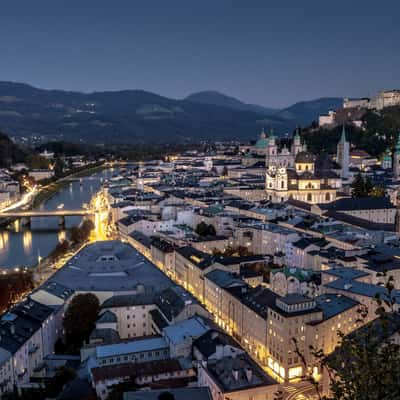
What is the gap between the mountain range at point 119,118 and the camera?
88.6 m

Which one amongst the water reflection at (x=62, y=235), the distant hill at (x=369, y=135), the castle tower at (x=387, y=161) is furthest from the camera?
the distant hill at (x=369, y=135)

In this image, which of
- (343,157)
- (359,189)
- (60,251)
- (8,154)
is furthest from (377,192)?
(8,154)

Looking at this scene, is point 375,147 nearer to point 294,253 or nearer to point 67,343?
point 294,253

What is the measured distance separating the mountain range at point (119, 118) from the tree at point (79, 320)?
76.6 meters

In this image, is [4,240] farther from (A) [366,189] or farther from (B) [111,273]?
(A) [366,189]

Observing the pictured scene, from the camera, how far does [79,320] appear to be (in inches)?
325

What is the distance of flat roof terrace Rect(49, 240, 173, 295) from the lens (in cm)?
959

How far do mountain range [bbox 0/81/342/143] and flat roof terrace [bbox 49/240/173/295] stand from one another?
73066 millimetres

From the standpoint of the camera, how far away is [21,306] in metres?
8.29

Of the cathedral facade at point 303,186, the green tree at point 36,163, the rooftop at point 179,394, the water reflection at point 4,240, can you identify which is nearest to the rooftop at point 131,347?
the rooftop at point 179,394

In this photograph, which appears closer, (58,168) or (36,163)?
(36,163)

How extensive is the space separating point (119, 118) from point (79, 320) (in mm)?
94068

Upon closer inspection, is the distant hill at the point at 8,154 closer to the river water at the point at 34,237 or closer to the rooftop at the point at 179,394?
the river water at the point at 34,237

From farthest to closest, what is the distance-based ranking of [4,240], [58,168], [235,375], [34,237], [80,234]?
[58,168] → [34,237] → [4,240] → [80,234] → [235,375]
